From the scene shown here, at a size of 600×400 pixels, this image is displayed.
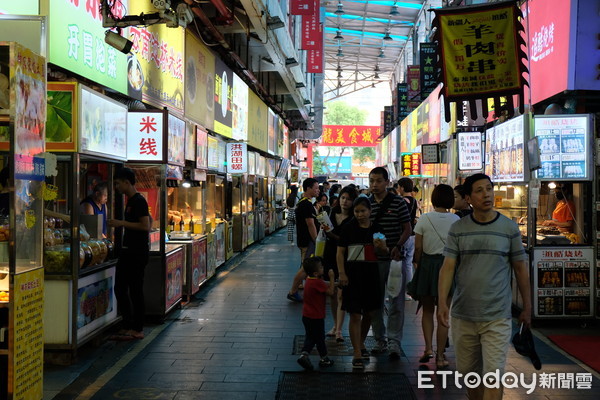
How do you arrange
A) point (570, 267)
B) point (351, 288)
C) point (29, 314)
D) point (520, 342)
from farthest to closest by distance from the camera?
point (570, 267)
point (351, 288)
point (29, 314)
point (520, 342)

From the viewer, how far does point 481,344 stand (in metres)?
4.23

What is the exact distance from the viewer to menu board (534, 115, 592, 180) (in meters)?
7.95

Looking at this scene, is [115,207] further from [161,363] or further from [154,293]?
[161,363]

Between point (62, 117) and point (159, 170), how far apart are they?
7.76 ft

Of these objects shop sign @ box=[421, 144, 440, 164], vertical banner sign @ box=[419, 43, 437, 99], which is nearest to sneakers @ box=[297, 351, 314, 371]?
shop sign @ box=[421, 144, 440, 164]

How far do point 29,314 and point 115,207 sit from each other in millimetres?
3702

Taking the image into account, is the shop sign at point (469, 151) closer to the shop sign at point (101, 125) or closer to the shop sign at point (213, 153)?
the shop sign at point (213, 153)

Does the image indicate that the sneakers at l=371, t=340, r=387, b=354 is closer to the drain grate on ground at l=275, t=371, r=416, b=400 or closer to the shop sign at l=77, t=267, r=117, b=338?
the drain grate on ground at l=275, t=371, r=416, b=400

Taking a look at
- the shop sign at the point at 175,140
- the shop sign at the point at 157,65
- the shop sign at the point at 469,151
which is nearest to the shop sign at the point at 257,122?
the shop sign at the point at 469,151

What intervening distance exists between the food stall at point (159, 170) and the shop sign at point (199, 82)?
2.54 metres

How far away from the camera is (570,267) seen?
26.2ft

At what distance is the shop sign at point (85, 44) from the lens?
6.10m

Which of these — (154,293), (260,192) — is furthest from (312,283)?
(260,192)

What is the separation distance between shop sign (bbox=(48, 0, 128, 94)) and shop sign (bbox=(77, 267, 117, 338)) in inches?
86.8
